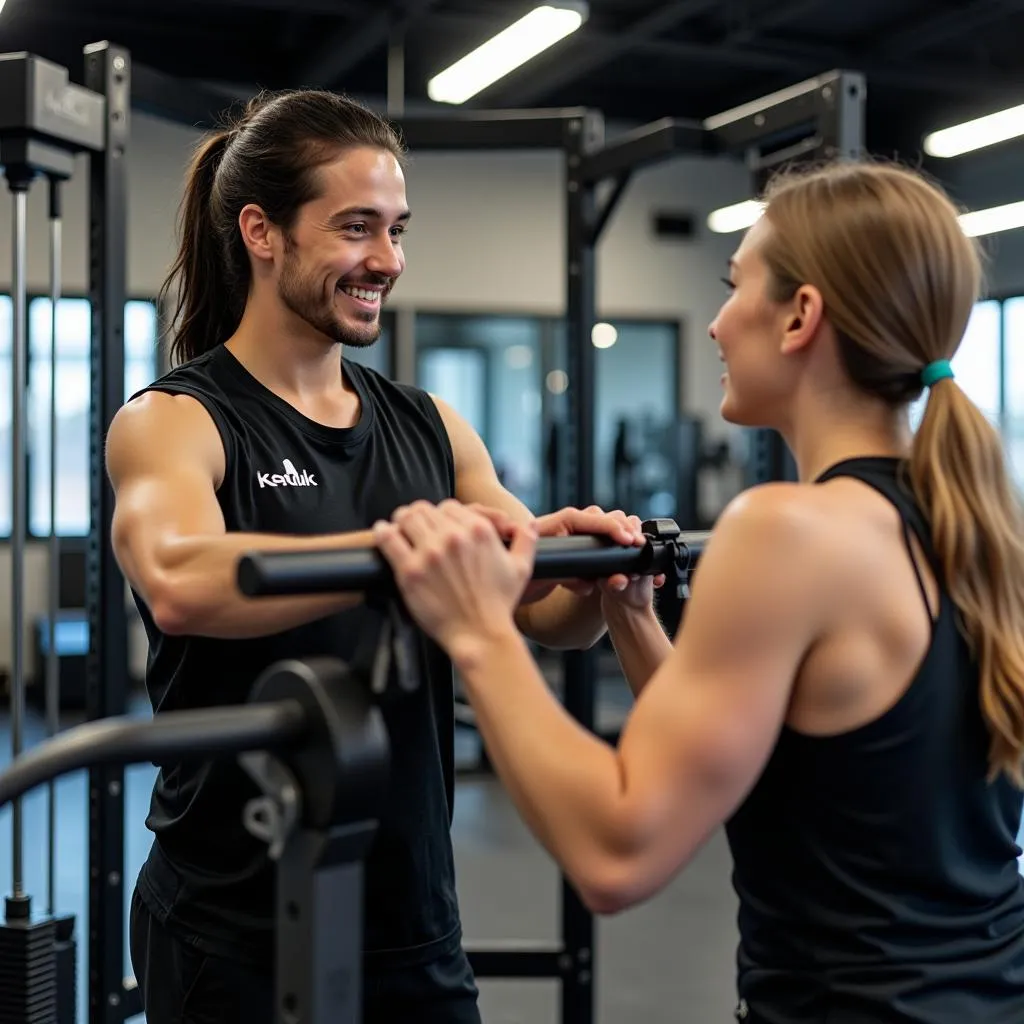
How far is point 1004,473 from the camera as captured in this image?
1.04 m

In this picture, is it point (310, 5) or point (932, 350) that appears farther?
point (310, 5)

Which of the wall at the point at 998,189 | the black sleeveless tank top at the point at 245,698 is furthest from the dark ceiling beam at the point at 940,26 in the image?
the black sleeveless tank top at the point at 245,698

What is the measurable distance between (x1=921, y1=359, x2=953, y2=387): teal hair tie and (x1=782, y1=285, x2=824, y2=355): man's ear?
97 mm

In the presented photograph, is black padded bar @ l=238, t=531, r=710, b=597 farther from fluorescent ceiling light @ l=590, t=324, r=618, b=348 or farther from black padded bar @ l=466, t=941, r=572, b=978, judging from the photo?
fluorescent ceiling light @ l=590, t=324, r=618, b=348

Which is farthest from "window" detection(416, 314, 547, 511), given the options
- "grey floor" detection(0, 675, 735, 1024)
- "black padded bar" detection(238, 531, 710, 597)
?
"black padded bar" detection(238, 531, 710, 597)

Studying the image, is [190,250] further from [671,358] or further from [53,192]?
[671,358]

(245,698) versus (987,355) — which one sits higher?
(987,355)

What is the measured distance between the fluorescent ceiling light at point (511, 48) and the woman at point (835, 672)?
4.45m

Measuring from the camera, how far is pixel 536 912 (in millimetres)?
3863

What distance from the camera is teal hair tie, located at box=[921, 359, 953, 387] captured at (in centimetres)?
103

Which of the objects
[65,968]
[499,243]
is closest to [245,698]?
[65,968]

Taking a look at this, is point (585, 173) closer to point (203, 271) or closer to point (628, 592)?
point (203, 271)

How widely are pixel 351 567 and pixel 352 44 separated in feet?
21.0

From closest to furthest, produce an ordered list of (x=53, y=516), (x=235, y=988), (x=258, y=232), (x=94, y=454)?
1. (x=235, y=988)
2. (x=258, y=232)
3. (x=53, y=516)
4. (x=94, y=454)
